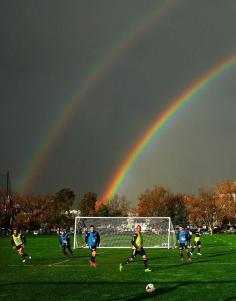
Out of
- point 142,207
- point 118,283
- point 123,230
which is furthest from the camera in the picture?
point 142,207

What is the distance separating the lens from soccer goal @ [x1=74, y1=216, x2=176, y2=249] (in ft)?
182

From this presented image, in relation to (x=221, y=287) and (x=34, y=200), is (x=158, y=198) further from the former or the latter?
(x=221, y=287)

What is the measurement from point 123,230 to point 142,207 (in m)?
87.1

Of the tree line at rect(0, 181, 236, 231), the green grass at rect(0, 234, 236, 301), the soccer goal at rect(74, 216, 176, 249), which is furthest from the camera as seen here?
the tree line at rect(0, 181, 236, 231)

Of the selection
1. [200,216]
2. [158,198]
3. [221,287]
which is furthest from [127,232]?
[200,216]

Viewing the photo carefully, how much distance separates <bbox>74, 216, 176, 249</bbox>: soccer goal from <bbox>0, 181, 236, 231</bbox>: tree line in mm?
64960

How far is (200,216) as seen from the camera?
5940 inches

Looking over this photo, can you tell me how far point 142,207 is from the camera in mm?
144750

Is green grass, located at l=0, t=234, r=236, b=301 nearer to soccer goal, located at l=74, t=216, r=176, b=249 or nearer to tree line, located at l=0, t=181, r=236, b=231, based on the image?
soccer goal, located at l=74, t=216, r=176, b=249

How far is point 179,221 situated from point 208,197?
1652 centimetres

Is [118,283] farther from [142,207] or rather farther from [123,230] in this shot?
[142,207]

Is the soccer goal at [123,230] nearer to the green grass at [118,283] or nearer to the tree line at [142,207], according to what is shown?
the green grass at [118,283]

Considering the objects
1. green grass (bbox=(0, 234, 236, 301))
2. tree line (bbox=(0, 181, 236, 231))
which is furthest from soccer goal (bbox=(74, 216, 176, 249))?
tree line (bbox=(0, 181, 236, 231))

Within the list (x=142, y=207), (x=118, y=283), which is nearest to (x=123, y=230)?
(x=118, y=283)
